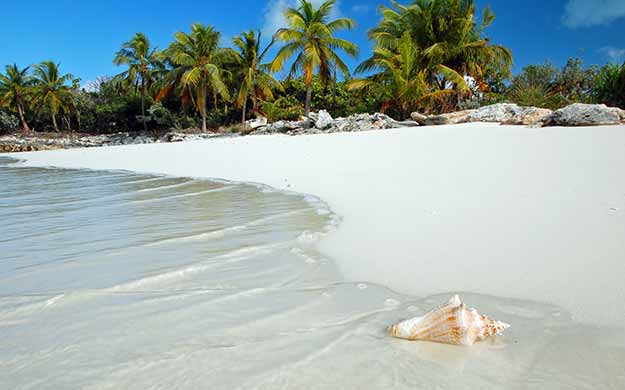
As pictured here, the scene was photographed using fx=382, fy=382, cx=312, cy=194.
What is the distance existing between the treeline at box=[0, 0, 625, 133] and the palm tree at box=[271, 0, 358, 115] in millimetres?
52

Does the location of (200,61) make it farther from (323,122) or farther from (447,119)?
(447,119)

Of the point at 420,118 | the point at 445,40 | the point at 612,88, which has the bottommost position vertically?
the point at 420,118

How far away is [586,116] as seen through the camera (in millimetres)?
7715

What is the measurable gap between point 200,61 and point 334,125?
14.9 m

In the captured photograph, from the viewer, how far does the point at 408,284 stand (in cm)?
176

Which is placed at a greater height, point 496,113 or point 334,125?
point 496,113

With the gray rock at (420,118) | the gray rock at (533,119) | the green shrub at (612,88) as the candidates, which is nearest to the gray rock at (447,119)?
the gray rock at (420,118)

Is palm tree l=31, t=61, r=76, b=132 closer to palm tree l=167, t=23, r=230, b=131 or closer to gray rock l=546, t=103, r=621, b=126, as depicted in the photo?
palm tree l=167, t=23, r=230, b=131

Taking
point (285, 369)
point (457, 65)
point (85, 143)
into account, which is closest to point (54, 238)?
point (285, 369)

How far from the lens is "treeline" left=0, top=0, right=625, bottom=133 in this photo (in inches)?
661

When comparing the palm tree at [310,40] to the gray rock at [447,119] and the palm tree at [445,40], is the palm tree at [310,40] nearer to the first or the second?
the palm tree at [445,40]

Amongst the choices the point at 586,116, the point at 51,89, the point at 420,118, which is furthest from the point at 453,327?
the point at 51,89

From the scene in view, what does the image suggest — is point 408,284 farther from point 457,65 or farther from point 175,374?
point 457,65

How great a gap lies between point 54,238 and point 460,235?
2.77 m
